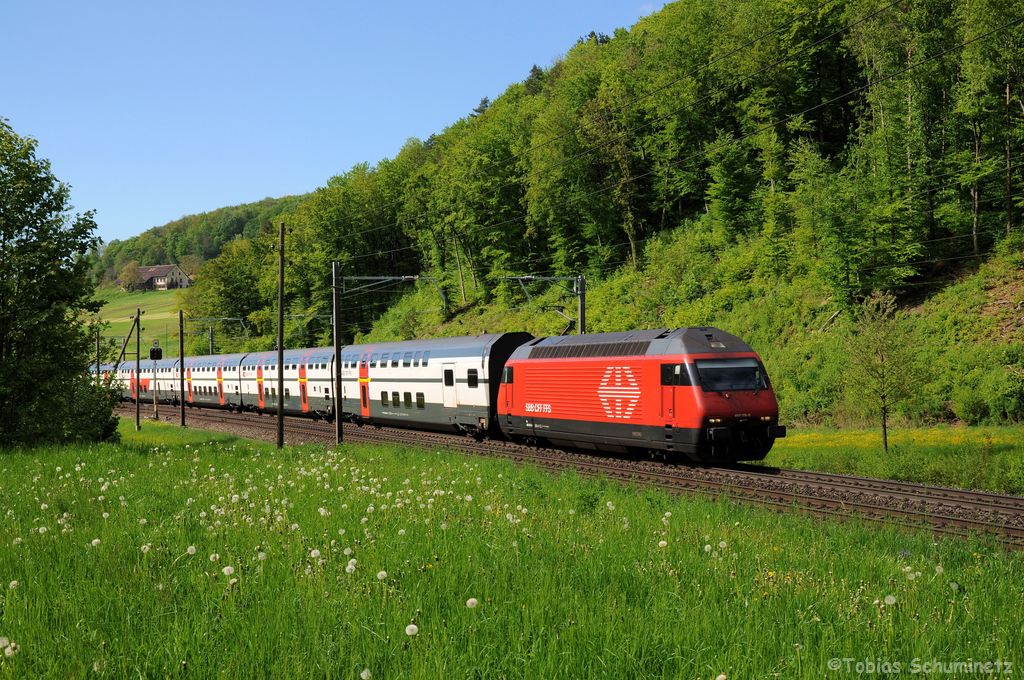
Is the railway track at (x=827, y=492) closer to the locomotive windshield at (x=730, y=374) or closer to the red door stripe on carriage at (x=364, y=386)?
the locomotive windshield at (x=730, y=374)

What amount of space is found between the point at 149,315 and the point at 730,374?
503 ft

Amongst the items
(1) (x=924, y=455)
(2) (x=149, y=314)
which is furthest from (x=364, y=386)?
(2) (x=149, y=314)

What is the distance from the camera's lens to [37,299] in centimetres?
2405

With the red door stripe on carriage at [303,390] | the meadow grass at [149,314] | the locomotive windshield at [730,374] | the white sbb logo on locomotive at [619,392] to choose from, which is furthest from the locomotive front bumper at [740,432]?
the meadow grass at [149,314]

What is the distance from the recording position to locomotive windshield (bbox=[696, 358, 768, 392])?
66.0ft

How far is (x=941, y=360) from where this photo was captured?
33.6 meters

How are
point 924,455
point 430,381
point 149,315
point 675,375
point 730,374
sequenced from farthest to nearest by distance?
1. point 149,315
2. point 430,381
3. point 924,455
4. point 675,375
5. point 730,374

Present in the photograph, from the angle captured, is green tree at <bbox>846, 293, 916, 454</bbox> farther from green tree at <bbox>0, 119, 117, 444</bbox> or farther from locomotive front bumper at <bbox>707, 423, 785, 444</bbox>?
green tree at <bbox>0, 119, 117, 444</bbox>

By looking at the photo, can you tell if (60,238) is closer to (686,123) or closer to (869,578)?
(869,578)

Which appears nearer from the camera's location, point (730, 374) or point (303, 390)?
point (730, 374)

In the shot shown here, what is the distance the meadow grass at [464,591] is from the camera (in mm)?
5289

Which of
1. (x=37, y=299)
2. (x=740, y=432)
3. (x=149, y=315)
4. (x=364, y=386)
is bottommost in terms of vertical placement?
(x=740, y=432)

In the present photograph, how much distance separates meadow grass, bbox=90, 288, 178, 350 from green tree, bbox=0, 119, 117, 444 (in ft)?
304

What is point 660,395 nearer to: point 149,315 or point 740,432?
point 740,432
